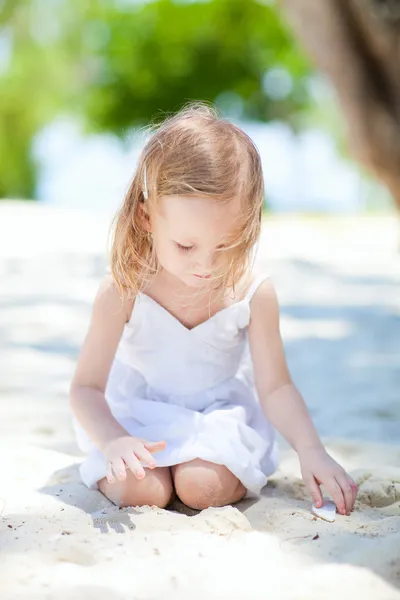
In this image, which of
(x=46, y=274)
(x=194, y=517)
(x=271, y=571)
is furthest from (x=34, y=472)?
(x=46, y=274)

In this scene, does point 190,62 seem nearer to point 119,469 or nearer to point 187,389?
point 187,389

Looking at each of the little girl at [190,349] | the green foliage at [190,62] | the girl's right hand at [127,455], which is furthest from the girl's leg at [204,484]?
the green foliage at [190,62]

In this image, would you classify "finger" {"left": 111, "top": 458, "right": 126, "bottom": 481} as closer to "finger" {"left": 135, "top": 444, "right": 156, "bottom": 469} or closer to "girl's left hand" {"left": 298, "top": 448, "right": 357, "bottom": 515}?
"finger" {"left": 135, "top": 444, "right": 156, "bottom": 469}

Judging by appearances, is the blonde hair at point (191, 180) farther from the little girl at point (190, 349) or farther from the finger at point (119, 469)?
the finger at point (119, 469)

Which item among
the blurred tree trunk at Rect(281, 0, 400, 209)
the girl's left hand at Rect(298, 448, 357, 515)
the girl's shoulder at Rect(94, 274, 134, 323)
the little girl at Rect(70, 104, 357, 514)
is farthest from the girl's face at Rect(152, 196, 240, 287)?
the blurred tree trunk at Rect(281, 0, 400, 209)

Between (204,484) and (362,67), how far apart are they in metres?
5.60

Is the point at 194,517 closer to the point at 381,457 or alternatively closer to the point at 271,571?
the point at 271,571

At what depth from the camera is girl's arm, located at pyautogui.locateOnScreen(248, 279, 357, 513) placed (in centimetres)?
177

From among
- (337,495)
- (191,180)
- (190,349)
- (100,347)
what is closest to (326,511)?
(337,495)

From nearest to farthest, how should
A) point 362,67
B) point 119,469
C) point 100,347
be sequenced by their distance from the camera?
1. point 119,469
2. point 100,347
3. point 362,67

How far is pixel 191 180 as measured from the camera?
1.62 meters

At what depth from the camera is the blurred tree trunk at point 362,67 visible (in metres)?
6.37

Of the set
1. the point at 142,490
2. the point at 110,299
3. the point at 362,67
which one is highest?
the point at 362,67

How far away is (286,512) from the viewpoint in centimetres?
168
